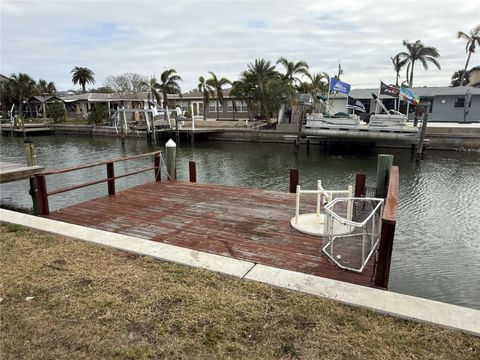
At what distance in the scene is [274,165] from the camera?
69.1ft

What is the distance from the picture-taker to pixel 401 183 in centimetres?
1600

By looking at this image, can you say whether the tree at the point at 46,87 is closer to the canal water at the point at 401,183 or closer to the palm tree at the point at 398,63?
the canal water at the point at 401,183

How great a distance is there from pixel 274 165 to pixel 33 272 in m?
17.6

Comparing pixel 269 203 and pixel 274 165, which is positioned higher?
pixel 269 203

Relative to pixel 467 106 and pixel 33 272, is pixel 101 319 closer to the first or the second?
pixel 33 272

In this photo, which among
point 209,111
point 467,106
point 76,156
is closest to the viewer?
point 76,156

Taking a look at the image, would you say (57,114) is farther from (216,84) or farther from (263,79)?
(263,79)

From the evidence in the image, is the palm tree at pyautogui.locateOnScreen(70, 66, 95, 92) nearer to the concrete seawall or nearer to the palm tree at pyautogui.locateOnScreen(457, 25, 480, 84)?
the concrete seawall

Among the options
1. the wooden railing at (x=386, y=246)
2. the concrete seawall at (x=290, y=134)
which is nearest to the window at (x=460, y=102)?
the concrete seawall at (x=290, y=134)

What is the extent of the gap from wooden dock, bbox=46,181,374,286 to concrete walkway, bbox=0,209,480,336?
0.50 meters

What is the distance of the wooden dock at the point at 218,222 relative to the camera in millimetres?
4770

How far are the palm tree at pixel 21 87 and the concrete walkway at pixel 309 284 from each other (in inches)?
2406

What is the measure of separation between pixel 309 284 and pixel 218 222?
283 cm

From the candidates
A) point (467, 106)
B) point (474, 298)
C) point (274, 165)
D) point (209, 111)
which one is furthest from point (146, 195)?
point (209, 111)
